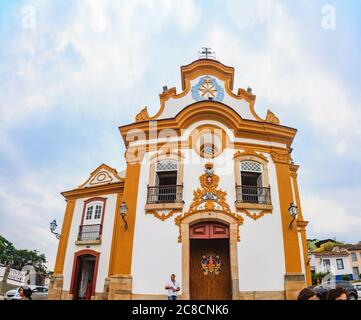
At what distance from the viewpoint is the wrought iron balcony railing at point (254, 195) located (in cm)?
1100

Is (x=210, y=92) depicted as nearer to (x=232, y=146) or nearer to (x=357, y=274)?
(x=232, y=146)

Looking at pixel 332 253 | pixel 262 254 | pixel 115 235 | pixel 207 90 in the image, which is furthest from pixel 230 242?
pixel 332 253

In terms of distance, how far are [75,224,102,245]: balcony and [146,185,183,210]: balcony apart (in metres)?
3.47

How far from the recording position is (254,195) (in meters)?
11.2

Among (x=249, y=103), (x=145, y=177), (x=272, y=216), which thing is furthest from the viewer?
(x=249, y=103)

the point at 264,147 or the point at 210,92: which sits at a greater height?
the point at 210,92

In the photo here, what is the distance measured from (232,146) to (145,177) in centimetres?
407

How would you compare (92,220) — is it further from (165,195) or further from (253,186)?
(253,186)

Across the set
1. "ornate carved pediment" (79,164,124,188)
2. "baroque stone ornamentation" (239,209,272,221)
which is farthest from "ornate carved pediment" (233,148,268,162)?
"ornate carved pediment" (79,164,124,188)

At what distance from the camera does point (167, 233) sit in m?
10.5

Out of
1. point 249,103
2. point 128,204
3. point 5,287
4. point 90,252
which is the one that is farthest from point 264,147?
point 5,287

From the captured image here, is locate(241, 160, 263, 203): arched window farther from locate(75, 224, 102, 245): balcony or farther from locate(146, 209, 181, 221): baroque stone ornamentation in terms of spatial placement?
locate(75, 224, 102, 245): balcony

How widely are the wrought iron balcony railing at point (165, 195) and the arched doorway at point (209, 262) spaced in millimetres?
1340
